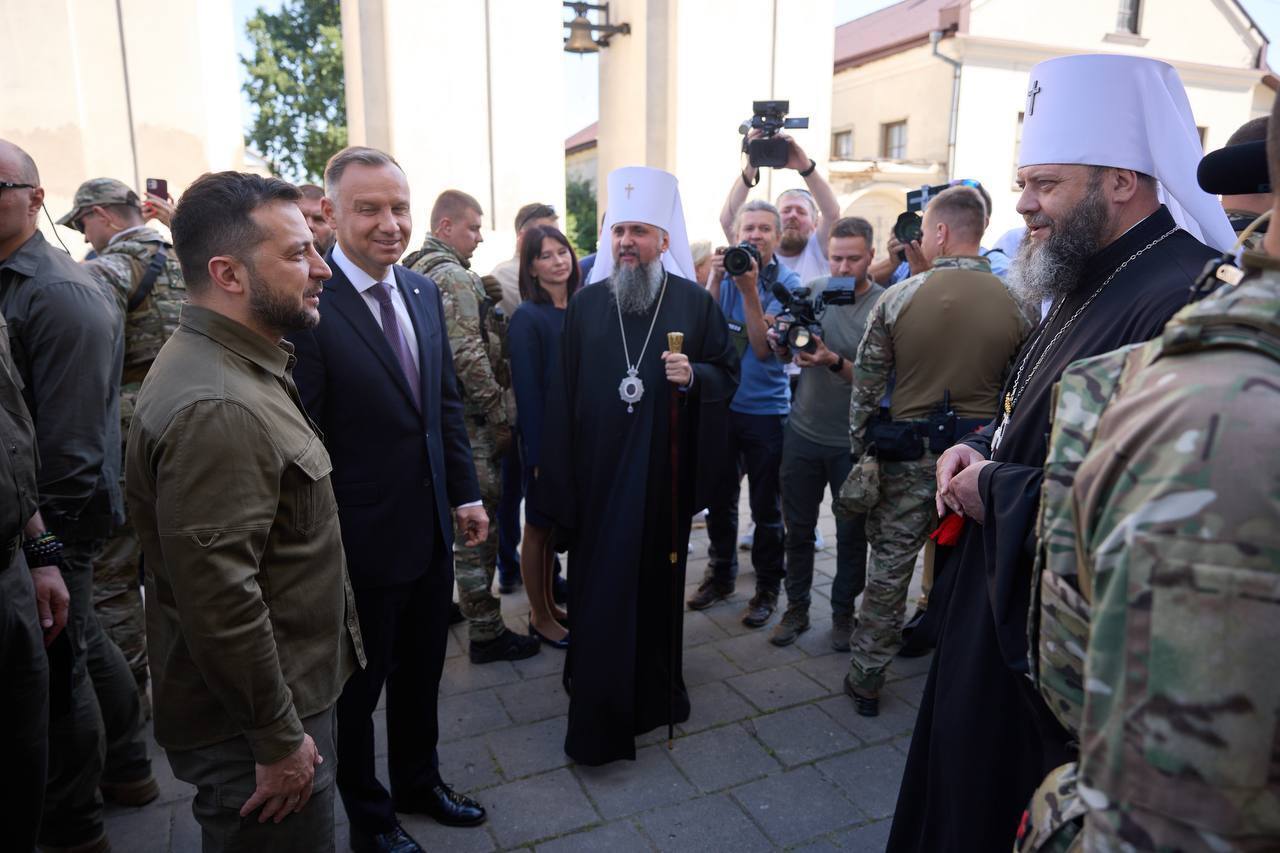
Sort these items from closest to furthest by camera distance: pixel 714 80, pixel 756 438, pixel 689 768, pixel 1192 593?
pixel 1192 593, pixel 689 768, pixel 756 438, pixel 714 80

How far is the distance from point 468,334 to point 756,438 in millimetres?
1649

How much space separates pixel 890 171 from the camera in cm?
1806

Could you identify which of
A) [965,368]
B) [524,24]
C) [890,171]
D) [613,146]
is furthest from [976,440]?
[890,171]

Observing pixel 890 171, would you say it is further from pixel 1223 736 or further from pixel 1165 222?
pixel 1223 736

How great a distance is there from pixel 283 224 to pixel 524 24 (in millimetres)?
9710

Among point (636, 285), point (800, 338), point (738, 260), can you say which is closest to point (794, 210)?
point (738, 260)

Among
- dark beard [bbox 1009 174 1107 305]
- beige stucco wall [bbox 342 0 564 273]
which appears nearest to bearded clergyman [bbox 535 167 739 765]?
dark beard [bbox 1009 174 1107 305]

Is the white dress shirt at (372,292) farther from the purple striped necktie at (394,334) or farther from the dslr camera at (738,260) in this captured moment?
the dslr camera at (738,260)

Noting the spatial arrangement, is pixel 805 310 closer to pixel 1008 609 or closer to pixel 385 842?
pixel 1008 609

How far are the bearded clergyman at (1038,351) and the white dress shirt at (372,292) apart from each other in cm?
165

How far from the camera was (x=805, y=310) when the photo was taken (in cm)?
384

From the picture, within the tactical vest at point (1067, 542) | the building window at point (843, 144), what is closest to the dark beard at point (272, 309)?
the tactical vest at point (1067, 542)

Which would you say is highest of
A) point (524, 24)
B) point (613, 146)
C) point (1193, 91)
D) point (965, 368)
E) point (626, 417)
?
point (1193, 91)

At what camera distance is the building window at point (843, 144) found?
23.3 meters
